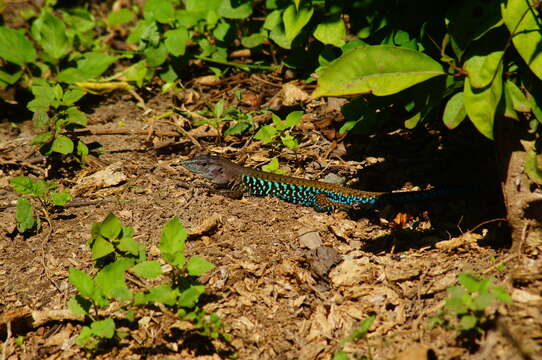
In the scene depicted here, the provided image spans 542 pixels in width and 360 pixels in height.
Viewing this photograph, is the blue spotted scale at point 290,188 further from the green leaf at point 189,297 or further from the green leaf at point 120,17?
the green leaf at point 120,17

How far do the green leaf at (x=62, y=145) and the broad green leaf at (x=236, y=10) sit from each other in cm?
196

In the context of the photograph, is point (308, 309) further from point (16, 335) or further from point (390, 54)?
point (16, 335)

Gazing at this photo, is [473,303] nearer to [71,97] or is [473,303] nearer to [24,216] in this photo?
[24,216]

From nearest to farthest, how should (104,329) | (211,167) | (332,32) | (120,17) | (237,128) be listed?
1. (104,329)
2. (332,32)
3. (211,167)
4. (237,128)
5. (120,17)

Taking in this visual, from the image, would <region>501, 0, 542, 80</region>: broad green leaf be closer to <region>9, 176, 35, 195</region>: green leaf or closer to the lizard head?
the lizard head

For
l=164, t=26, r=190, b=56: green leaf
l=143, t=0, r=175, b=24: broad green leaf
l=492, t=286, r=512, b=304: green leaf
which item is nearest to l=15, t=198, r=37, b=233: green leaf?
l=164, t=26, r=190, b=56: green leaf

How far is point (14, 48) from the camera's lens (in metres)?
→ 5.49

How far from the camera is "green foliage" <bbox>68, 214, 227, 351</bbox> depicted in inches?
120

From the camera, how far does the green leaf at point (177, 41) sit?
5.58 m

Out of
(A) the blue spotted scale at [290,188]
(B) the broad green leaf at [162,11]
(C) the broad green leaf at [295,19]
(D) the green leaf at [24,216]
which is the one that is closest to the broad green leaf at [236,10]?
(B) the broad green leaf at [162,11]

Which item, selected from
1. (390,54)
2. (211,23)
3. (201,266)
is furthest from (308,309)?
(211,23)

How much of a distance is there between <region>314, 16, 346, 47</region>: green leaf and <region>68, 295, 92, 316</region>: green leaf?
8.85ft

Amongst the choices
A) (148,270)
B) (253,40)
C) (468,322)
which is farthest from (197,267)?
(253,40)

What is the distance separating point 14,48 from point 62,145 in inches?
60.8
